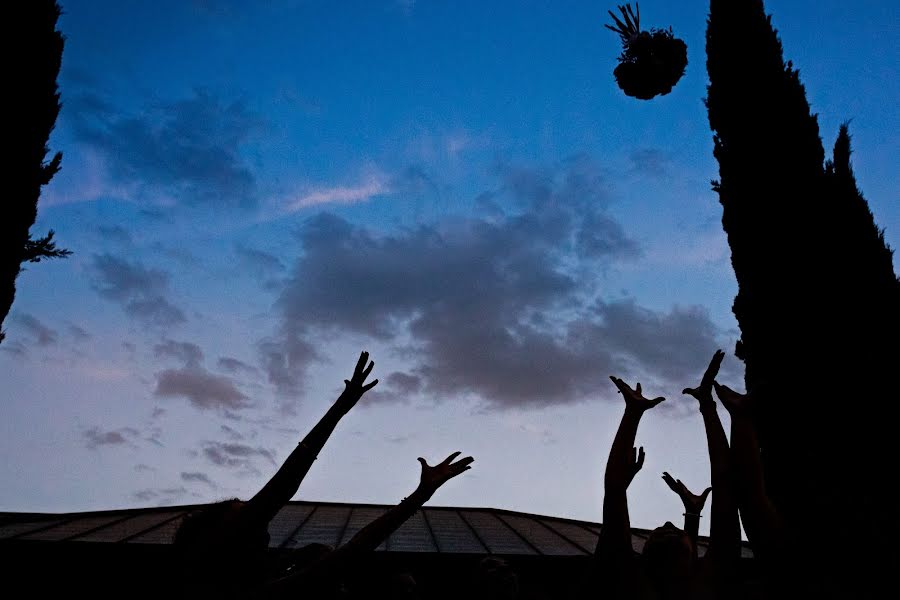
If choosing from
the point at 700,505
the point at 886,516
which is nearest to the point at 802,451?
the point at 886,516

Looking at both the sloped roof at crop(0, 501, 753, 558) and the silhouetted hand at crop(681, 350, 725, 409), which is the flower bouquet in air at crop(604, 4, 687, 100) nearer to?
the silhouetted hand at crop(681, 350, 725, 409)

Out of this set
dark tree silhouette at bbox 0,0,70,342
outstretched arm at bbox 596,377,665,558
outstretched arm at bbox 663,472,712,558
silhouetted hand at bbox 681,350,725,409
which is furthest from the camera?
dark tree silhouette at bbox 0,0,70,342

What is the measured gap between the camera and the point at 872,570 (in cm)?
296

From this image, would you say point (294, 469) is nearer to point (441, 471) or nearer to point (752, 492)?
point (441, 471)

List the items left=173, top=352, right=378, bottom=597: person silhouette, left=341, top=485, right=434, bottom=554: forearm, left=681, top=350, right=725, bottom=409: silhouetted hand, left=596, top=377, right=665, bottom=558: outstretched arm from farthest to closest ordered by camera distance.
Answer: left=681, top=350, right=725, bottom=409: silhouetted hand
left=341, top=485, right=434, bottom=554: forearm
left=596, top=377, right=665, bottom=558: outstretched arm
left=173, top=352, right=378, bottom=597: person silhouette

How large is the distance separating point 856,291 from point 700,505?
443 cm

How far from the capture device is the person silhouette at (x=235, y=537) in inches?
85.2

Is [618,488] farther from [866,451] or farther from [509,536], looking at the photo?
[509,536]

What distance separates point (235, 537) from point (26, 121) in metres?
7.88

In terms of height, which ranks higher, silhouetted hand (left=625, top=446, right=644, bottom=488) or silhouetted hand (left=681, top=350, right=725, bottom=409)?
silhouetted hand (left=681, top=350, right=725, bottom=409)

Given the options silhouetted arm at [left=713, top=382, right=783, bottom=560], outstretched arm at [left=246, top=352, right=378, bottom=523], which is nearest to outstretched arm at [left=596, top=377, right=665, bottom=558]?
silhouetted arm at [left=713, top=382, right=783, bottom=560]

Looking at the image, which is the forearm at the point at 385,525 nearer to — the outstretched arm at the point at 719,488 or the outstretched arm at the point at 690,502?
the outstretched arm at the point at 719,488

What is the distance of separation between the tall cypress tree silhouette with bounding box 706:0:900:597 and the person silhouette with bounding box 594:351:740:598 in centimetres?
235

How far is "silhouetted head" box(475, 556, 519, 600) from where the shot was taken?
282cm
